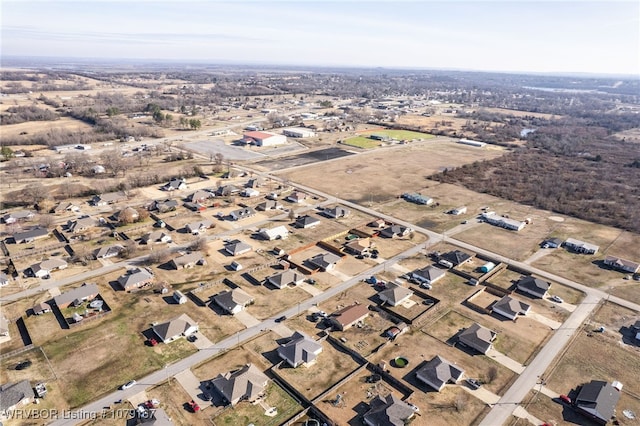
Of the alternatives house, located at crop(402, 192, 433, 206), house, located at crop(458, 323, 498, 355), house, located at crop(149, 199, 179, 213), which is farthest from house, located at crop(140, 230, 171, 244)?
house, located at crop(402, 192, 433, 206)

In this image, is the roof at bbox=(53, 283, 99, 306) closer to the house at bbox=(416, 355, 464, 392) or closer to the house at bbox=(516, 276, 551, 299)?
the house at bbox=(416, 355, 464, 392)

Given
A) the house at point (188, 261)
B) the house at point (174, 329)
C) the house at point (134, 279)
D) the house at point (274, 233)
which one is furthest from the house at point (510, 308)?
the house at point (134, 279)

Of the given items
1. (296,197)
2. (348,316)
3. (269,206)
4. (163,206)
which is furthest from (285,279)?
(163,206)

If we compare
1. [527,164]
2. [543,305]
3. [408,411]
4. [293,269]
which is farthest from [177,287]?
[527,164]

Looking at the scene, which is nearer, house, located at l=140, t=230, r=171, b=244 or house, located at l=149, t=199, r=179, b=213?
house, located at l=140, t=230, r=171, b=244

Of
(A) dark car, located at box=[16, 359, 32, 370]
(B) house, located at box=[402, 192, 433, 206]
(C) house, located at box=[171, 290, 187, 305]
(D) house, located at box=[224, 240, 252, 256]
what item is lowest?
(A) dark car, located at box=[16, 359, 32, 370]

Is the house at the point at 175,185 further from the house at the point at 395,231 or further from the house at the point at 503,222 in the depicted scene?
the house at the point at 503,222
